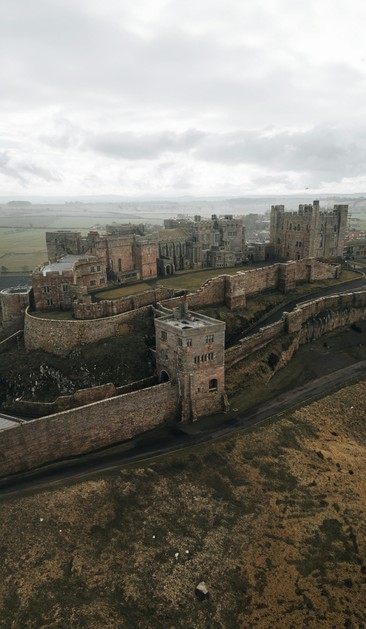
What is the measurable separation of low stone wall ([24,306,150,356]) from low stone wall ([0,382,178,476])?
13.5 meters

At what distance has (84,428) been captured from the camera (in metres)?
44.6

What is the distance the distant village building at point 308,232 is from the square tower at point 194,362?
1859 inches

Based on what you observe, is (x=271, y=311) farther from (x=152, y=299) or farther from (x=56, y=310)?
(x=56, y=310)

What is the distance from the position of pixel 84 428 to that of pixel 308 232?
64724 mm

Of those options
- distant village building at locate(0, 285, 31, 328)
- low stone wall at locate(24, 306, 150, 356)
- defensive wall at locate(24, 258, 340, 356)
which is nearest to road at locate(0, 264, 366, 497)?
low stone wall at locate(24, 306, 150, 356)

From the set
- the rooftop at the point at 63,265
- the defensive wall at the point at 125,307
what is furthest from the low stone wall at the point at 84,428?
the rooftop at the point at 63,265

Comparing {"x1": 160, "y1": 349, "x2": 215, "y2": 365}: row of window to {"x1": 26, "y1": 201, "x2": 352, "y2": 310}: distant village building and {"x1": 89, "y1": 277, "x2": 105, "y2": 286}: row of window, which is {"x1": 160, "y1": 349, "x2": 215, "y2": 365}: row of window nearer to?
{"x1": 26, "y1": 201, "x2": 352, "y2": 310}: distant village building

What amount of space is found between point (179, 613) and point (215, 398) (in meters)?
25.7

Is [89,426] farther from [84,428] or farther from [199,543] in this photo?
[199,543]

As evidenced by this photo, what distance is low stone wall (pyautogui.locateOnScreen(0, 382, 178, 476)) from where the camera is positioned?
1633 inches

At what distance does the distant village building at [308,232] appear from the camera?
89.6 meters

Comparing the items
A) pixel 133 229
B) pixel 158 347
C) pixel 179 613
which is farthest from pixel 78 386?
pixel 133 229

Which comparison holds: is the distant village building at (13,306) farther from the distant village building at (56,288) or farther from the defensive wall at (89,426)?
the defensive wall at (89,426)

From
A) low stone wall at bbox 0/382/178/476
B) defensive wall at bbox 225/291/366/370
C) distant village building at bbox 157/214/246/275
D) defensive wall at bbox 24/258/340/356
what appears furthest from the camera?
distant village building at bbox 157/214/246/275
